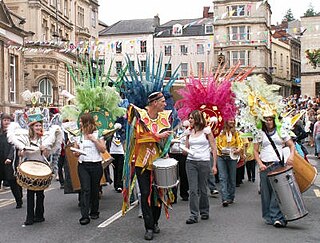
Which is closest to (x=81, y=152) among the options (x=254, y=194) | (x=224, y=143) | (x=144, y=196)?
(x=144, y=196)

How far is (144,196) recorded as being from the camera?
7895 mm

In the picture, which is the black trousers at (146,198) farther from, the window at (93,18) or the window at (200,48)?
the window at (200,48)

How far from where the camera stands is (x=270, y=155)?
27.9 feet

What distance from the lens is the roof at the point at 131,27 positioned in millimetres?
67000

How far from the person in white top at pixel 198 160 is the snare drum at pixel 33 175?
7.21 ft

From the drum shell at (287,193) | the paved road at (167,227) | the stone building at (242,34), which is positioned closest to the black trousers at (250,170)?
the paved road at (167,227)

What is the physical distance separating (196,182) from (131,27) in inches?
2401

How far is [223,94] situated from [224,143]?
92 cm

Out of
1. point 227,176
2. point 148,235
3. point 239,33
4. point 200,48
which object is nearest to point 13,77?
point 227,176

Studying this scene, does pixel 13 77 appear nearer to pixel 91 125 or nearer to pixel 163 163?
pixel 91 125

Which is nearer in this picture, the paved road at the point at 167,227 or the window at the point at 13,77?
the paved road at the point at 167,227

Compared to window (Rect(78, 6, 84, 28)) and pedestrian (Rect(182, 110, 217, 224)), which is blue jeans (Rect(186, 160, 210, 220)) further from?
window (Rect(78, 6, 84, 28))

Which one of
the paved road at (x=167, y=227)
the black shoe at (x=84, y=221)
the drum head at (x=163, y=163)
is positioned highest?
the drum head at (x=163, y=163)

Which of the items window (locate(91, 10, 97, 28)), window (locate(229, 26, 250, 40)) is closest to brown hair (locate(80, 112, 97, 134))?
window (locate(91, 10, 97, 28))
